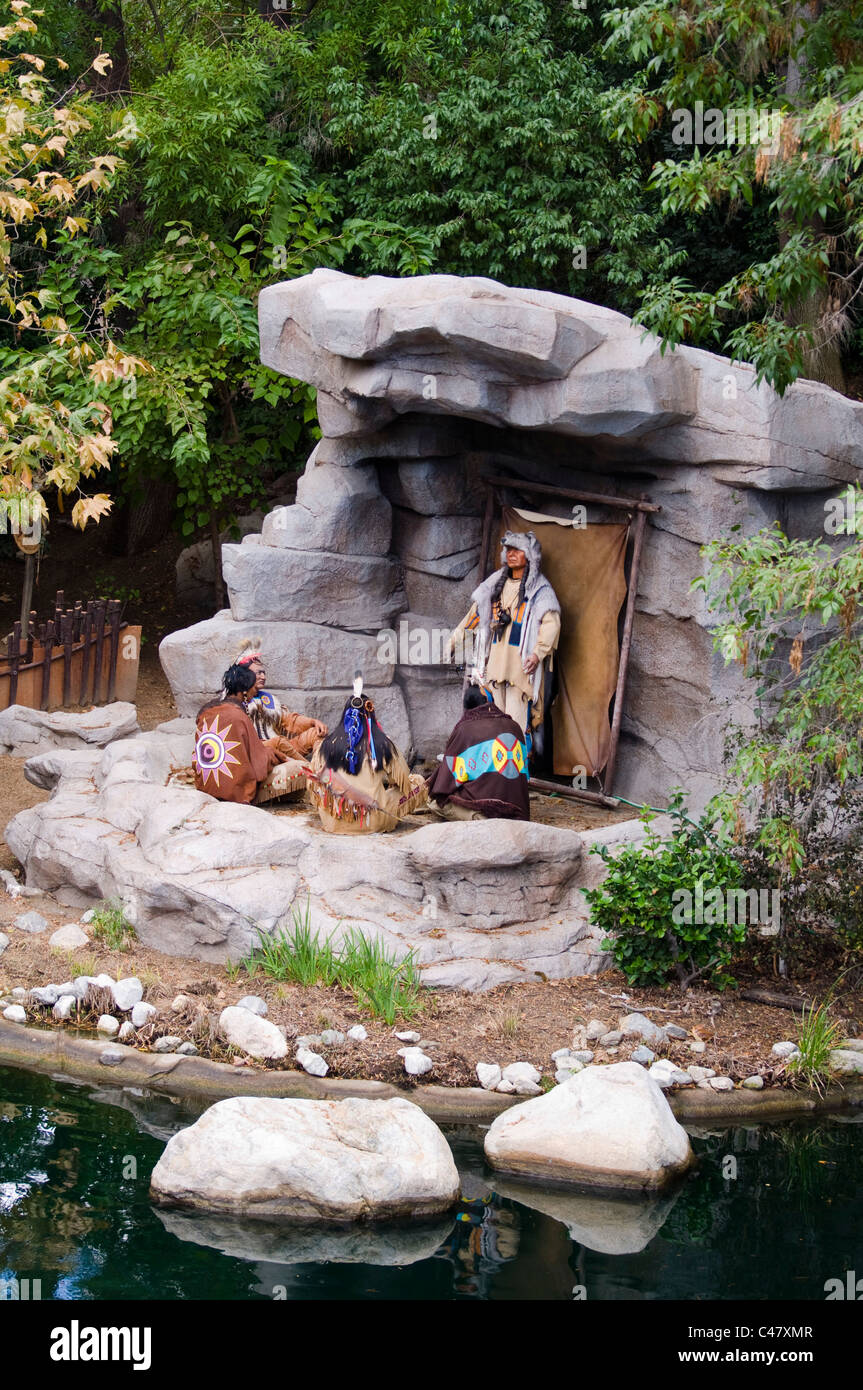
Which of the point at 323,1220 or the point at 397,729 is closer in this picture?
the point at 323,1220

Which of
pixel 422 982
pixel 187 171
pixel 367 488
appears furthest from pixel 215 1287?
pixel 187 171

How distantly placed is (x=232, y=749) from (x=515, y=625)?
236 centimetres

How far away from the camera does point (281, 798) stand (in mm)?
9750

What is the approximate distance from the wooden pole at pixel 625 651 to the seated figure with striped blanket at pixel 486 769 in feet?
4.33

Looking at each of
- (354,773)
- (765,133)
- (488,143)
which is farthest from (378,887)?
(488,143)

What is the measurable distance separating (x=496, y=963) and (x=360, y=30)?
33.2ft

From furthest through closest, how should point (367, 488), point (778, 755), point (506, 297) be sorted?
point (367, 488)
point (506, 297)
point (778, 755)

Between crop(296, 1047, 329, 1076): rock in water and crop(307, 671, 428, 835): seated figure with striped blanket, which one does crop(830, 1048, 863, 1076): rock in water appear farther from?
crop(307, 671, 428, 835): seated figure with striped blanket

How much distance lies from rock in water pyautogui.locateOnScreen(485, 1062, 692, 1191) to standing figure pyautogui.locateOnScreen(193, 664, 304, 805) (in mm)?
3359

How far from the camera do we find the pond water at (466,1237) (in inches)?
218

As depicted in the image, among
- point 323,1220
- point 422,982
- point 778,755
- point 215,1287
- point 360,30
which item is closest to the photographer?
point 215,1287

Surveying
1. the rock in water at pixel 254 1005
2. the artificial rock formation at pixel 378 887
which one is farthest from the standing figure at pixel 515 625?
the rock in water at pixel 254 1005

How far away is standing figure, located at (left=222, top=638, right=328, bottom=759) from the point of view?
9477 millimetres
